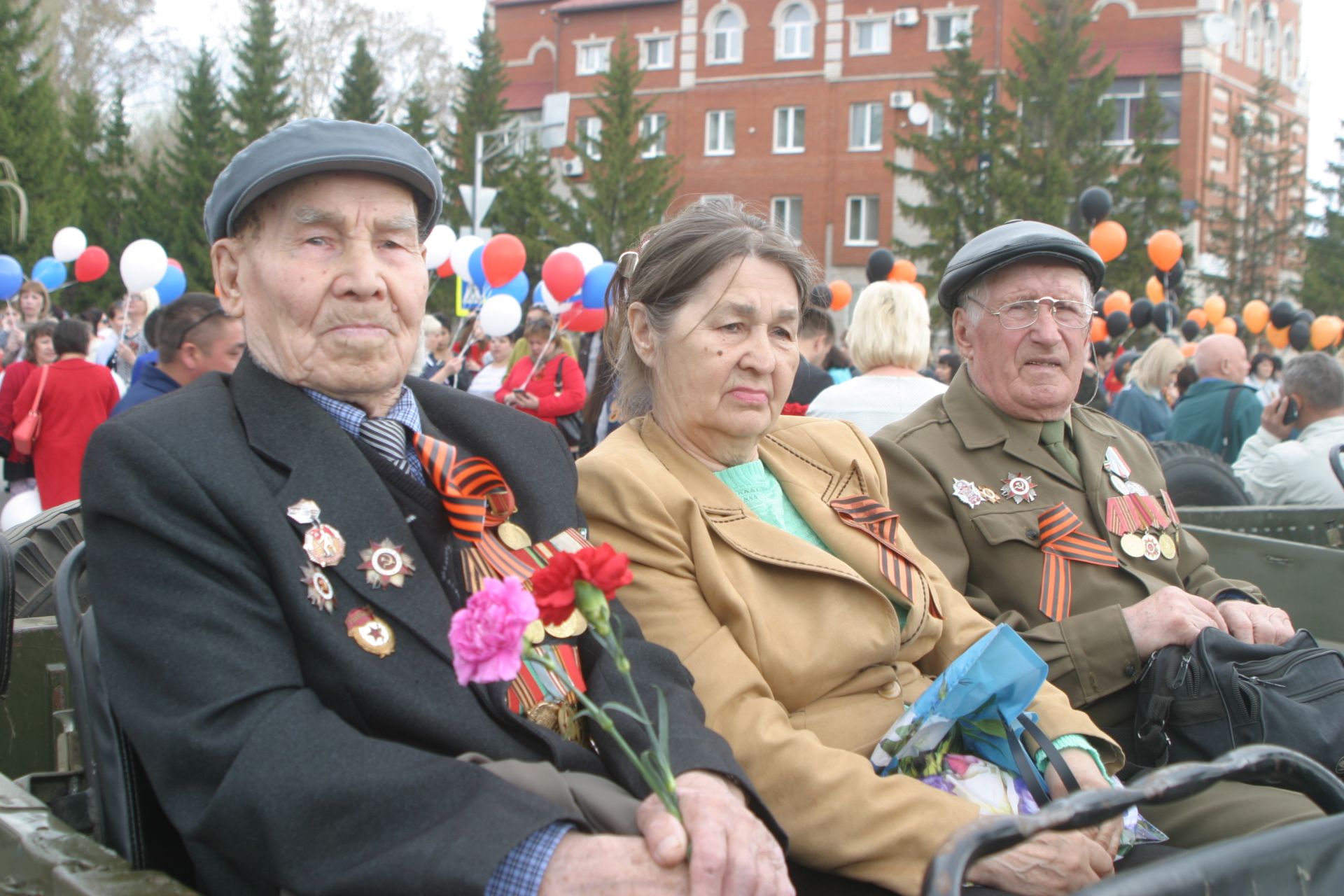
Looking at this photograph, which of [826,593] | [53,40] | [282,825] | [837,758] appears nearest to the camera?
[282,825]

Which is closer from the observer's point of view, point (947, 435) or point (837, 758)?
point (837, 758)

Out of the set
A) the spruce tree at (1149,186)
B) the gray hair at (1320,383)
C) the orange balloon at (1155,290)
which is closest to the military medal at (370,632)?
the gray hair at (1320,383)

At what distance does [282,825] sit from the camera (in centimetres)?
169

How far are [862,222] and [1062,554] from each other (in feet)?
119

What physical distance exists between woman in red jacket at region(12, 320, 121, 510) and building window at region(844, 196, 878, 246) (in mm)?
32711

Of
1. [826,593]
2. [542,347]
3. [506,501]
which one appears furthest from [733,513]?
[542,347]

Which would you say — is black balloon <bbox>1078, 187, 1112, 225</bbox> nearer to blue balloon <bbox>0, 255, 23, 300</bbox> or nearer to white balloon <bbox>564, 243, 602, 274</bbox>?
white balloon <bbox>564, 243, 602, 274</bbox>

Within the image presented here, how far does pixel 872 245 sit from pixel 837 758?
37.2m

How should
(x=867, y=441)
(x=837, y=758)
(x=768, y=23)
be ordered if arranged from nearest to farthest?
(x=837, y=758)
(x=867, y=441)
(x=768, y=23)

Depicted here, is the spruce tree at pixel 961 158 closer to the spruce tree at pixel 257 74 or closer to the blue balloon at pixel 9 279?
the spruce tree at pixel 257 74

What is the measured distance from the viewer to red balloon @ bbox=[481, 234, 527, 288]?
1270 centimetres

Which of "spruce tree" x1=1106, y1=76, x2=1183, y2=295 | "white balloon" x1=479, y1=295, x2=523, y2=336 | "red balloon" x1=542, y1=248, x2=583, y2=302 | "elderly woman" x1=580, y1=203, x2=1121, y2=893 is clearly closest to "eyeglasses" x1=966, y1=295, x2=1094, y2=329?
"elderly woman" x1=580, y1=203, x2=1121, y2=893

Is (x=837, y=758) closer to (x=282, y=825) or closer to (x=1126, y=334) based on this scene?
(x=282, y=825)

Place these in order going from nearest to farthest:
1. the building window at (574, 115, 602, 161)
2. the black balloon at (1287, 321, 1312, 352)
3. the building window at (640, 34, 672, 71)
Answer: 1. the black balloon at (1287, 321, 1312, 352)
2. the building window at (574, 115, 602, 161)
3. the building window at (640, 34, 672, 71)
